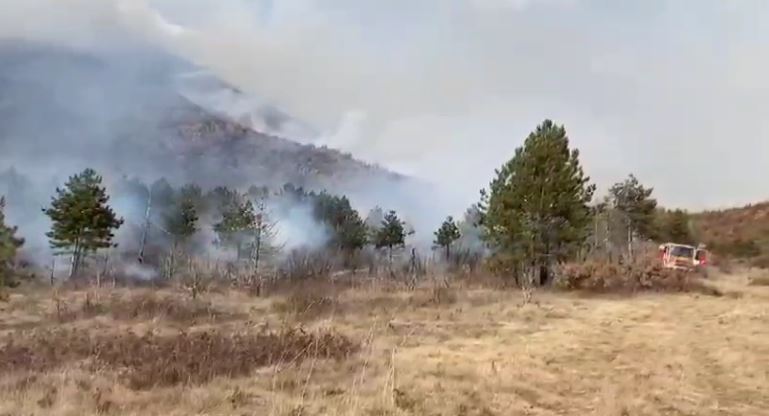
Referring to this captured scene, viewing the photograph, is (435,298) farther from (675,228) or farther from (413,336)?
(675,228)

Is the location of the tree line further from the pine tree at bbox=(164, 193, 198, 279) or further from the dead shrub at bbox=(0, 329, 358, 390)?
the dead shrub at bbox=(0, 329, 358, 390)

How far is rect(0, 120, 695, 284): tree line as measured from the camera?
23828 mm

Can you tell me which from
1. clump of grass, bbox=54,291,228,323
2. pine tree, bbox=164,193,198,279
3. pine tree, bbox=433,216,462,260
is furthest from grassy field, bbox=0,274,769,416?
pine tree, bbox=433,216,462,260

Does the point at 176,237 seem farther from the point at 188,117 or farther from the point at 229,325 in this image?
the point at 188,117

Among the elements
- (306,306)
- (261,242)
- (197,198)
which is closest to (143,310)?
(306,306)

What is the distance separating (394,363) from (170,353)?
307cm

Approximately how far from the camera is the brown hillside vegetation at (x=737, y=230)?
5449 cm

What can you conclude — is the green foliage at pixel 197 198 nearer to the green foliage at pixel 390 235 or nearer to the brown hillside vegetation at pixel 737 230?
the green foliage at pixel 390 235

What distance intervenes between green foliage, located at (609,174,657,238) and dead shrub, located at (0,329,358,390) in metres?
39.7

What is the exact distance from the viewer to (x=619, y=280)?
24172 mm

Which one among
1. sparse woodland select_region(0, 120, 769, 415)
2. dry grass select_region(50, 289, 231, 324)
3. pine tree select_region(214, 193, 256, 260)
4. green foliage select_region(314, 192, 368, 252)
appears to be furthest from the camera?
green foliage select_region(314, 192, 368, 252)

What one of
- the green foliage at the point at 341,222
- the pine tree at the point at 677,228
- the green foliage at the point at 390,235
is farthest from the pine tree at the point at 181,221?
the pine tree at the point at 677,228

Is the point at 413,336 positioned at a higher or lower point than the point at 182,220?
lower

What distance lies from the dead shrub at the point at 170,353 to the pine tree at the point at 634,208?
1562 inches
